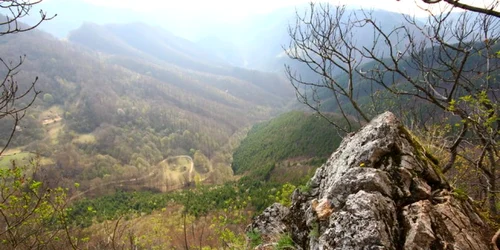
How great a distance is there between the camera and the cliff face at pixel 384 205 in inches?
163

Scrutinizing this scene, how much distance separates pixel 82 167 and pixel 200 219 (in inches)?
3228

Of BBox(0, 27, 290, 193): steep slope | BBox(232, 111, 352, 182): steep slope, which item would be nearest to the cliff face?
BBox(232, 111, 352, 182): steep slope

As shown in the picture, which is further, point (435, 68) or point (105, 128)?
point (105, 128)

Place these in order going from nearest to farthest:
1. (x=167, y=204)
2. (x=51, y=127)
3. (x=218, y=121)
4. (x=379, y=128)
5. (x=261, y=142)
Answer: (x=379, y=128)
(x=167, y=204)
(x=261, y=142)
(x=51, y=127)
(x=218, y=121)

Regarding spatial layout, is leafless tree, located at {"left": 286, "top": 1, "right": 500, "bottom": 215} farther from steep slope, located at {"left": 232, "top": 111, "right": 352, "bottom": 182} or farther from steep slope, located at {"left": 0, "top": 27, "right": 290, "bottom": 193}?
steep slope, located at {"left": 0, "top": 27, "right": 290, "bottom": 193}

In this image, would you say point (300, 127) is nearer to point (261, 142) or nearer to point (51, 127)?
point (261, 142)

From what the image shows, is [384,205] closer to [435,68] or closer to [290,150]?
[435,68]

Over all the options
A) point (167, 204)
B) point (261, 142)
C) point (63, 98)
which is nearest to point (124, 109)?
point (63, 98)

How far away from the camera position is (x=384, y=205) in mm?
4422

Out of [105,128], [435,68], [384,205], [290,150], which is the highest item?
[435,68]

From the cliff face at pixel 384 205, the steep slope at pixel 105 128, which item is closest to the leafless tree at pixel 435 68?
the cliff face at pixel 384 205

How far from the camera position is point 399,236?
421cm

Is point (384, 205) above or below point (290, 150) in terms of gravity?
above

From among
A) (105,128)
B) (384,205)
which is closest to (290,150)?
(384,205)
